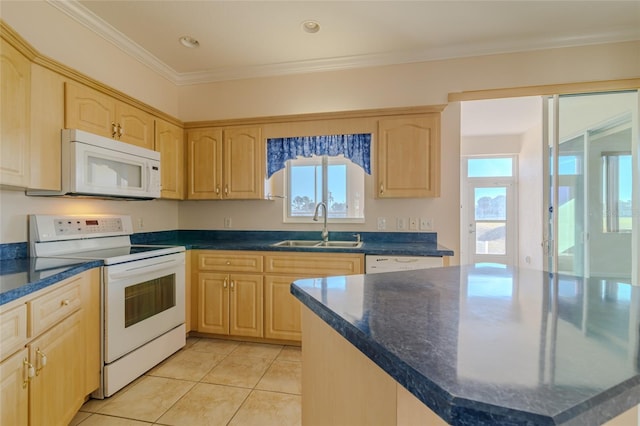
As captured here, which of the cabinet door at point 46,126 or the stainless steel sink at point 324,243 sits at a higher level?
the cabinet door at point 46,126

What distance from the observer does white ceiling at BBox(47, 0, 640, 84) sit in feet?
7.61

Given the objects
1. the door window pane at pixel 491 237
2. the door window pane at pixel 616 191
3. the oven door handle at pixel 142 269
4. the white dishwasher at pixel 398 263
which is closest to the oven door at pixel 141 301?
the oven door handle at pixel 142 269

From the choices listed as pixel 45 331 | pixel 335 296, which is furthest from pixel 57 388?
pixel 335 296

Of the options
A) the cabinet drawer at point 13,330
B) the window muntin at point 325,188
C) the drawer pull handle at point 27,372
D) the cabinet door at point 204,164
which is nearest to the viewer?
the cabinet drawer at point 13,330

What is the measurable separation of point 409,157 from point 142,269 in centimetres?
238

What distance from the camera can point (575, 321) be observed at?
74cm

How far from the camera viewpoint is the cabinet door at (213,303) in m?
2.86

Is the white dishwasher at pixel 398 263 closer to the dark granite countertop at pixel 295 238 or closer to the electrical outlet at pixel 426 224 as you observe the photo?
the dark granite countertop at pixel 295 238

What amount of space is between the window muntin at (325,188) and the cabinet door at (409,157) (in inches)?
17.4

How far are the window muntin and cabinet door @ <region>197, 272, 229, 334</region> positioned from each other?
3.16 ft

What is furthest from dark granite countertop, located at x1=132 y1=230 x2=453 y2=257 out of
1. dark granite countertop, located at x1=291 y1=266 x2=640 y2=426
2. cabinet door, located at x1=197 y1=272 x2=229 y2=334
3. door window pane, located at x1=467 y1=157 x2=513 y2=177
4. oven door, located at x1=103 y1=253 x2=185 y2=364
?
door window pane, located at x1=467 y1=157 x2=513 y2=177

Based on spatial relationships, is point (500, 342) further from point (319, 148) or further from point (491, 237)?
point (491, 237)

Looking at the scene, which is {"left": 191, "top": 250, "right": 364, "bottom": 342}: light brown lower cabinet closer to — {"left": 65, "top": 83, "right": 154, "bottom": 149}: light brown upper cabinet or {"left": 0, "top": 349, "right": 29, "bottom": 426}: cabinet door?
{"left": 65, "top": 83, "right": 154, "bottom": 149}: light brown upper cabinet

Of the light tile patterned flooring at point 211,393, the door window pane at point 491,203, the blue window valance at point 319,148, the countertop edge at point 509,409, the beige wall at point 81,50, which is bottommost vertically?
the light tile patterned flooring at point 211,393
